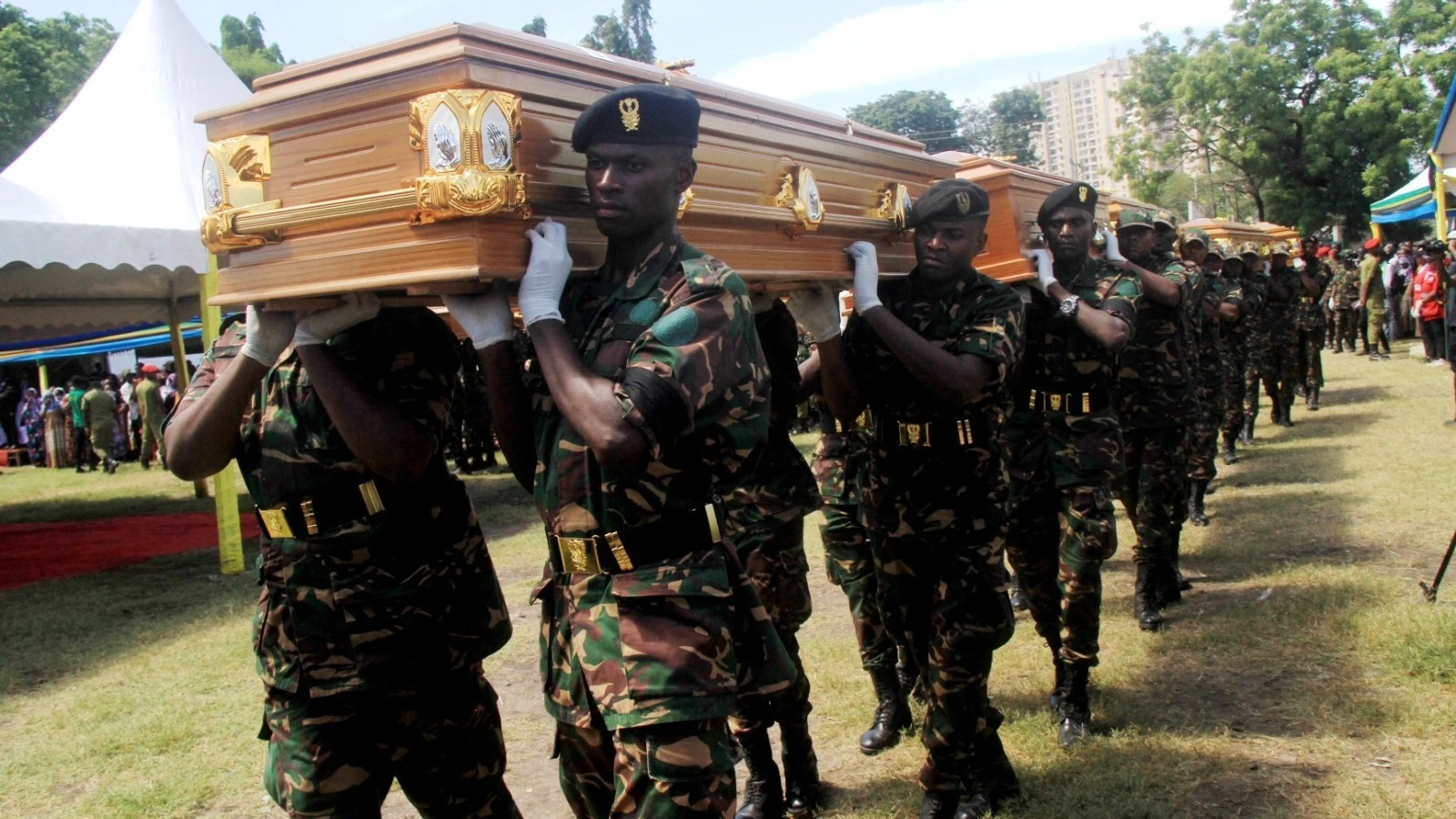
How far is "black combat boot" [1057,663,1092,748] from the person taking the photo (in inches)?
167

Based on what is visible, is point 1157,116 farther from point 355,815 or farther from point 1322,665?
point 355,815

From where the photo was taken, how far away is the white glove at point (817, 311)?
3.45 m

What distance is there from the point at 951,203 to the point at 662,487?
1.75 m

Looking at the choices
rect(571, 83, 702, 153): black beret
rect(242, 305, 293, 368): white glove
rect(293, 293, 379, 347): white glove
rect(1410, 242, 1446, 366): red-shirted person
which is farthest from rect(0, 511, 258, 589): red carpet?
rect(1410, 242, 1446, 366): red-shirted person

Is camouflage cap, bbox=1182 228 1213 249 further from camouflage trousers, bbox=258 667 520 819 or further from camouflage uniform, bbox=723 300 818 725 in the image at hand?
camouflage trousers, bbox=258 667 520 819

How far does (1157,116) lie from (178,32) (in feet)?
106

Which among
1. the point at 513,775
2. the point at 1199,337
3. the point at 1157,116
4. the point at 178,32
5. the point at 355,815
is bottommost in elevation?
the point at 513,775

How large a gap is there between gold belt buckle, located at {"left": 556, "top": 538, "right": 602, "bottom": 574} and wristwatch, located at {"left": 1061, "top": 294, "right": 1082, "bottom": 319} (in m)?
2.78

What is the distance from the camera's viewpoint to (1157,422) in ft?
19.8

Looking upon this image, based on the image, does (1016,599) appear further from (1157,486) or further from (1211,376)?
(1211,376)

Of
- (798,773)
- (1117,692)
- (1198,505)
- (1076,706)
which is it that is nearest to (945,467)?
(798,773)

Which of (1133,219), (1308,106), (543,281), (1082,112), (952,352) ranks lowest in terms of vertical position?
(952,352)

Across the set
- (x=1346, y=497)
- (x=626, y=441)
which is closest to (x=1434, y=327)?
(x=1346, y=497)

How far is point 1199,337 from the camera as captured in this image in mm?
8766
